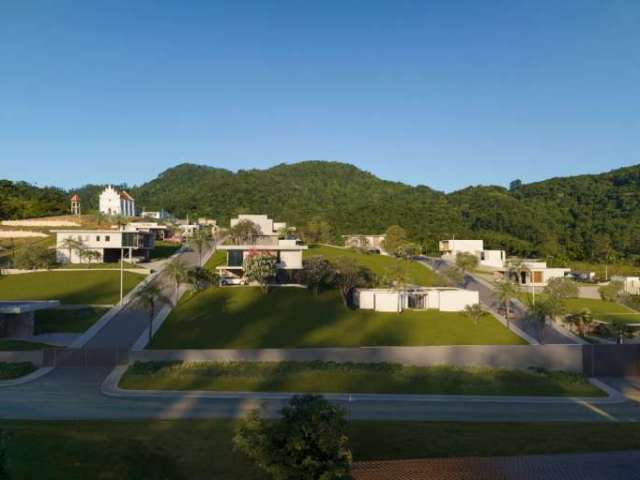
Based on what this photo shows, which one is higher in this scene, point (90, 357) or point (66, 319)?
point (66, 319)

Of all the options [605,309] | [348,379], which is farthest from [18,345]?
[605,309]

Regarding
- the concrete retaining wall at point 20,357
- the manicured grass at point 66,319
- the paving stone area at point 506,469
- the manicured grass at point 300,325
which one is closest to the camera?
the paving stone area at point 506,469

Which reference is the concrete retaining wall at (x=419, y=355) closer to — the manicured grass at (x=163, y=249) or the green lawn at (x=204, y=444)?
the green lawn at (x=204, y=444)

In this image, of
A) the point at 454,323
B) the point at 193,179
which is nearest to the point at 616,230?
the point at 454,323

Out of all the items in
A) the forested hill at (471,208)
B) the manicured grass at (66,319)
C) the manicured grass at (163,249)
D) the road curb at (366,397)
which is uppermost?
the forested hill at (471,208)

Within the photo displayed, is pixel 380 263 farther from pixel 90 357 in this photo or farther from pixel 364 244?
pixel 90 357

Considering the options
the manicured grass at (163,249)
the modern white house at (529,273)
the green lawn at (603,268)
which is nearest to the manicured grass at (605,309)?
the modern white house at (529,273)
